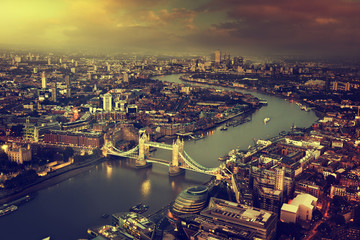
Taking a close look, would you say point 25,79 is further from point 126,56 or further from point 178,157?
point 178,157

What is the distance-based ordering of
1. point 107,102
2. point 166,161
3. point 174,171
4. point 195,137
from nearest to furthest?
1. point 174,171
2. point 166,161
3. point 195,137
4. point 107,102

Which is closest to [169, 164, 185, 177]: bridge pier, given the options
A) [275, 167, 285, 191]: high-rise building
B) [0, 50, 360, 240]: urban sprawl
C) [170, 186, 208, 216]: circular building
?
[0, 50, 360, 240]: urban sprawl

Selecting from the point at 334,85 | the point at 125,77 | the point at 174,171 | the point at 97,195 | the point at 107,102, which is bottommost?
the point at 97,195

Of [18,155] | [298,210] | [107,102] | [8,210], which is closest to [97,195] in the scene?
[8,210]

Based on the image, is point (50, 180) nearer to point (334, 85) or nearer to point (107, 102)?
point (107, 102)

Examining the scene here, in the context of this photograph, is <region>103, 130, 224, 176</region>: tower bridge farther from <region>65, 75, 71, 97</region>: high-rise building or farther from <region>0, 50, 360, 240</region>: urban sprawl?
<region>65, 75, 71, 97</region>: high-rise building

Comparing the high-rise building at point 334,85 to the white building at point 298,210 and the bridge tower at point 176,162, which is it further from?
the white building at point 298,210

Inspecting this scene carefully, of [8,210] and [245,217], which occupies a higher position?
[245,217]

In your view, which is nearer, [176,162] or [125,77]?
[176,162]
